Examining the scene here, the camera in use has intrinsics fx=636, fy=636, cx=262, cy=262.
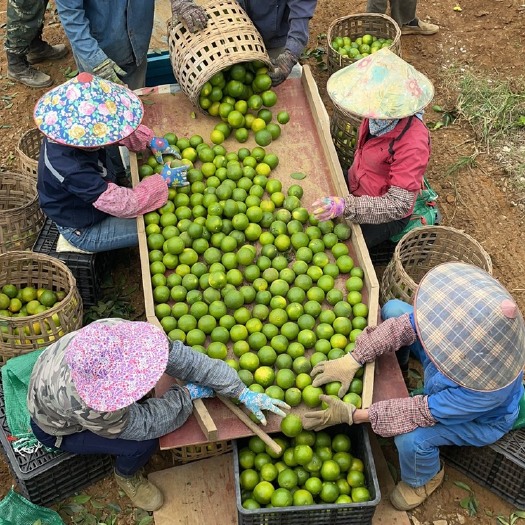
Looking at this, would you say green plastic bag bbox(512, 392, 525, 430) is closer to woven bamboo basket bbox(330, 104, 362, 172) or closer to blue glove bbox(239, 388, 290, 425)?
blue glove bbox(239, 388, 290, 425)

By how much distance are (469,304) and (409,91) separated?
1.83 metres

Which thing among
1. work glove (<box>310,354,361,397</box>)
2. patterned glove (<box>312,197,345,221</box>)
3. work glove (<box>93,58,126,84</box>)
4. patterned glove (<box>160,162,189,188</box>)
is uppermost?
work glove (<box>93,58,126,84</box>)

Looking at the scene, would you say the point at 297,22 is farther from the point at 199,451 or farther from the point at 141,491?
the point at 141,491

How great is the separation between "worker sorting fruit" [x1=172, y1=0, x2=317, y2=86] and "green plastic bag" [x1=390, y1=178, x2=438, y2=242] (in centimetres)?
173

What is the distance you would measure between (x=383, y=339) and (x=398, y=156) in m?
1.53

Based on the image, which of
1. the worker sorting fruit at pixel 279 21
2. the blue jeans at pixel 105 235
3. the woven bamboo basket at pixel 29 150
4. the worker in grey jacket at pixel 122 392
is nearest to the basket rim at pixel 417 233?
the worker in grey jacket at pixel 122 392

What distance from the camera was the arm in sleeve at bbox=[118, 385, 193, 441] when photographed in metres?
4.09

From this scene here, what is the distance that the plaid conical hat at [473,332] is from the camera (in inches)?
145

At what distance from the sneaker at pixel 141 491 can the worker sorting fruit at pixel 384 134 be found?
246cm

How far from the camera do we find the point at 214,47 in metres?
5.50

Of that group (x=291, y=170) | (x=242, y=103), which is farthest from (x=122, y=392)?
(x=242, y=103)

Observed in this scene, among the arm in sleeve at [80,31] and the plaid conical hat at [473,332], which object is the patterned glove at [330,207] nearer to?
the plaid conical hat at [473,332]

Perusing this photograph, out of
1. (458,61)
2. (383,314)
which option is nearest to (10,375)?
(383,314)

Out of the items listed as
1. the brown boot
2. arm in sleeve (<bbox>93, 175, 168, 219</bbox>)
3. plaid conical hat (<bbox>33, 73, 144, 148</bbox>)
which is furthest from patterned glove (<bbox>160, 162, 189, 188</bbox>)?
the brown boot
